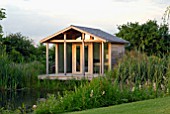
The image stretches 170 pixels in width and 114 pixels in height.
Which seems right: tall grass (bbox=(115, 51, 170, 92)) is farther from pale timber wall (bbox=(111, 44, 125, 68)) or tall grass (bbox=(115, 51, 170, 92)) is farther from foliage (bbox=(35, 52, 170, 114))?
pale timber wall (bbox=(111, 44, 125, 68))

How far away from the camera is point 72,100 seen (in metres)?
9.83

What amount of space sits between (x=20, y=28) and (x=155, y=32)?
10.5m

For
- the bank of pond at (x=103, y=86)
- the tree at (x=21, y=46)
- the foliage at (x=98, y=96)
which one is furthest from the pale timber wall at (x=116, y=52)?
the foliage at (x=98, y=96)

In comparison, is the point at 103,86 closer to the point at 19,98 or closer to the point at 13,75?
the point at 19,98

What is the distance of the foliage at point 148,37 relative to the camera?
2925cm

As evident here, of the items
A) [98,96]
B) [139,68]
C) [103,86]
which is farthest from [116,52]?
[98,96]

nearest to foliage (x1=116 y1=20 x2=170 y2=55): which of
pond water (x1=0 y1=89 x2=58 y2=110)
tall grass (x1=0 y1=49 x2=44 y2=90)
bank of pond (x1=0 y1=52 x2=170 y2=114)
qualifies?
bank of pond (x1=0 y1=52 x2=170 y2=114)

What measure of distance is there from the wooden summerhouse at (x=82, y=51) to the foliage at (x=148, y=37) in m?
6.69

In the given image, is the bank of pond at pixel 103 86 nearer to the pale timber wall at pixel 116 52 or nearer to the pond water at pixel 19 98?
the pond water at pixel 19 98

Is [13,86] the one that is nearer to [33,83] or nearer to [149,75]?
[33,83]

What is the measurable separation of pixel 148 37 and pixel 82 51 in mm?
10346

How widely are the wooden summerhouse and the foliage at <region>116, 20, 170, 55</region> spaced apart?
21.9 ft

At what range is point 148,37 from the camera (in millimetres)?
30141

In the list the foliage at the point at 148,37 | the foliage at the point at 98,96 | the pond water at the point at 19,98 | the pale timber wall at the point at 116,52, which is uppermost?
the foliage at the point at 148,37
